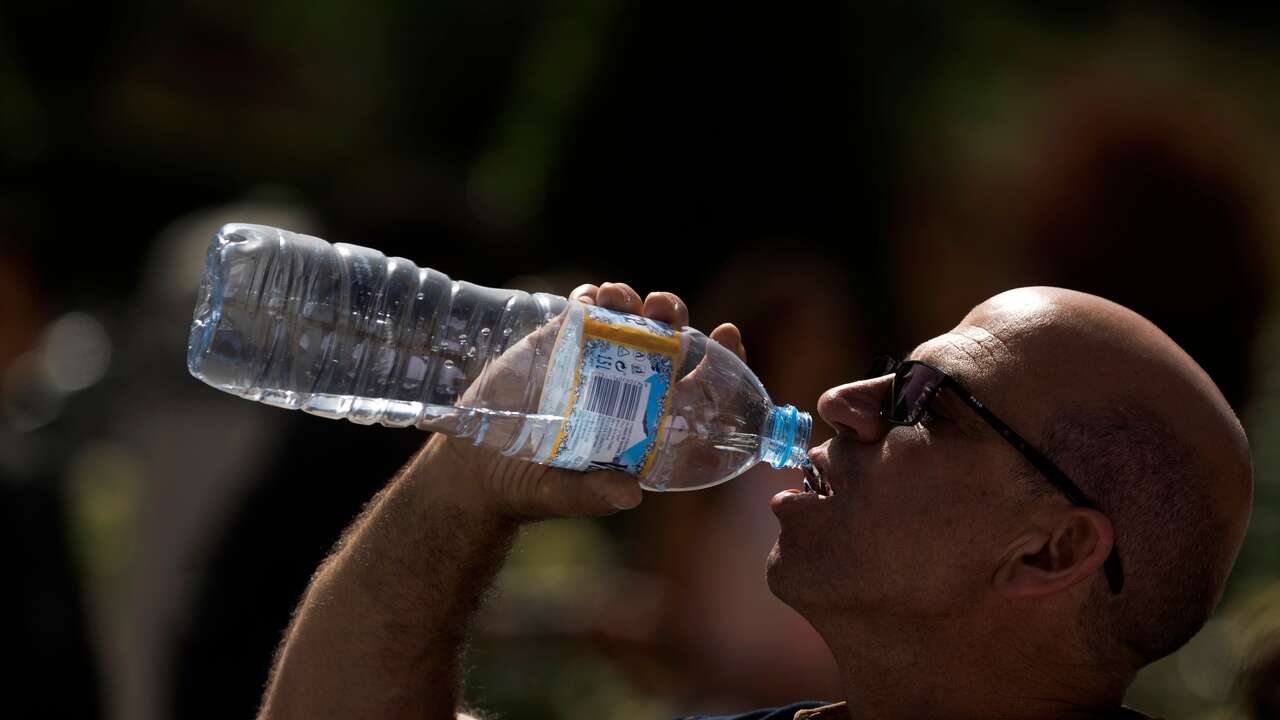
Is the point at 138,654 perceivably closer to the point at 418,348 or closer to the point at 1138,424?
the point at 418,348

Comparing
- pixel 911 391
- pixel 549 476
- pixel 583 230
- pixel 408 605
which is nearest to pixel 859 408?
pixel 911 391

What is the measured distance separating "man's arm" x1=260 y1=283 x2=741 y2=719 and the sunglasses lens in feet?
2.47

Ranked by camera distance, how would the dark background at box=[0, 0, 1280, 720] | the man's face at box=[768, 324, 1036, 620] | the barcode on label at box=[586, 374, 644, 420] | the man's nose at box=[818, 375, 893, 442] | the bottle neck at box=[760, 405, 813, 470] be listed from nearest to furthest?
the barcode on label at box=[586, 374, 644, 420], the man's face at box=[768, 324, 1036, 620], the man's nose at box=[818, 375, 893, 442], the bottle neck at box=[760, 405, 813, 470], the dark background at box=[0, 0, 1280, 720]

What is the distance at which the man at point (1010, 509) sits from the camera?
229 cm

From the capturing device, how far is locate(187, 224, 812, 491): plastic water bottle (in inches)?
90.5

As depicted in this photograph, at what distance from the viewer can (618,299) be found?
242 centimetres

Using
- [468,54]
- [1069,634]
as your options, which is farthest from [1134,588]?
[468,54]

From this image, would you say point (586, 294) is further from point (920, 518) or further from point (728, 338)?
point (920, 518)

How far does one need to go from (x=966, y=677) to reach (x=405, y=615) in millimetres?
1114

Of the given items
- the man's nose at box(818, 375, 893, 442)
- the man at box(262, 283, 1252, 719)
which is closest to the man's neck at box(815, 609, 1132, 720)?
the man at box(262, 283, 1252, 719)

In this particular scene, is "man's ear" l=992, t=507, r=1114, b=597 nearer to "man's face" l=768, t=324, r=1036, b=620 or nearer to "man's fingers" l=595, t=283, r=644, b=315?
"man's face" l=768, t=324, r=1036, b=620

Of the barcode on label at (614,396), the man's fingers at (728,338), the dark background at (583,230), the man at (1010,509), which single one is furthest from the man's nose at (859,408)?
the dark background at (583,230)

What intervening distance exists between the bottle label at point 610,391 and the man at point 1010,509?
0.18ft

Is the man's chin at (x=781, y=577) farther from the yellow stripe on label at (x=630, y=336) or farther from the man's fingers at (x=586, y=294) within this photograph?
the man's fingers at (x=586, y=294)
